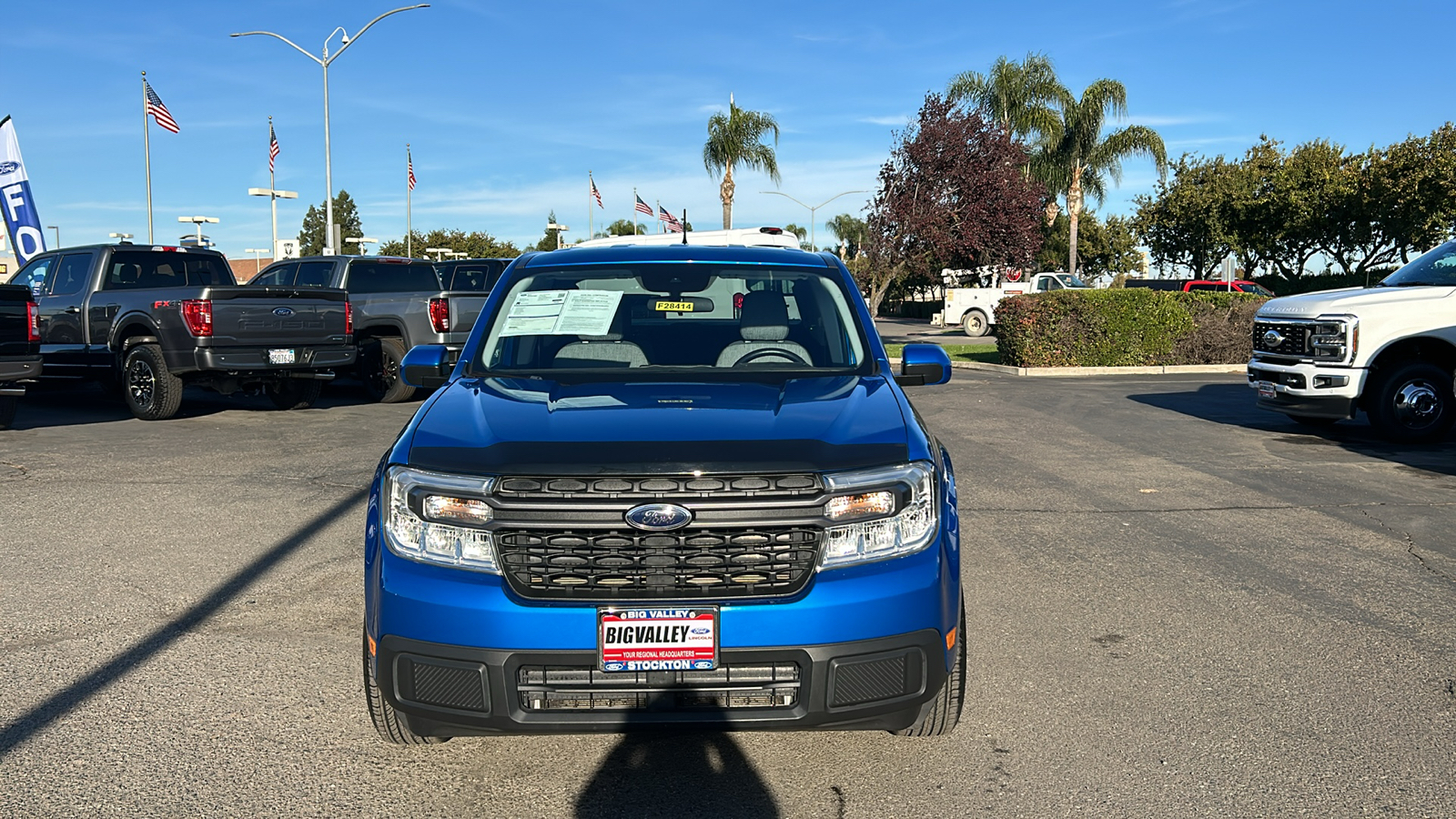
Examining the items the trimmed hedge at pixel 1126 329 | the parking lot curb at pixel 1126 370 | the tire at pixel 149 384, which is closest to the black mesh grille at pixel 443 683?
the tire at pixel 149 384

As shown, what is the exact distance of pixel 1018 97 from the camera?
3866cm

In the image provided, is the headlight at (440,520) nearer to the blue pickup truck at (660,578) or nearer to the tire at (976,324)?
the blue pickup truck at (660,578)

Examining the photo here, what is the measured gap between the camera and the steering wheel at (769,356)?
469 centimetres

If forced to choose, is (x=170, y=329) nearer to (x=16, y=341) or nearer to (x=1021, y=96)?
(x=16, y=341)

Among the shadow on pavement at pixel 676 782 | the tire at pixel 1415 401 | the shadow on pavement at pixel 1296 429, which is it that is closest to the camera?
the shadow on pavement at pixel 676 782

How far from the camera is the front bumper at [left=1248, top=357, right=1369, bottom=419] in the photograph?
37.9ft

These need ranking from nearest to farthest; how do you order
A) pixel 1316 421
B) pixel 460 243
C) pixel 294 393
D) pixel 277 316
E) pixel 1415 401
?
pixel 1415 401 → pixel 277 316 → pixel 1316 421 → pixel 294 393 → pixel 460 243

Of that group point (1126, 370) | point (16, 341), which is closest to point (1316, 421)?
point (1126, 370)

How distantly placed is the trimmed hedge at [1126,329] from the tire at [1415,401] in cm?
988

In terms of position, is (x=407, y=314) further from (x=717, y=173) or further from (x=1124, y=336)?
(x=717, y=173)

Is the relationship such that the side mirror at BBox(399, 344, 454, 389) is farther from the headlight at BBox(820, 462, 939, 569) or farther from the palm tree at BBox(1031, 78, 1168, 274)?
the palm tree at BBox(1031, 78, 1168, 274)

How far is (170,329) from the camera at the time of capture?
504 inches

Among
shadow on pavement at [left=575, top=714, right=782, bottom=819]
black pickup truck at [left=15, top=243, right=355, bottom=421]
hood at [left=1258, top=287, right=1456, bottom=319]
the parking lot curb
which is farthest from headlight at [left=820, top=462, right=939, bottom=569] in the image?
the parking lot curb

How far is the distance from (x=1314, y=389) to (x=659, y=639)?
1049 cm
